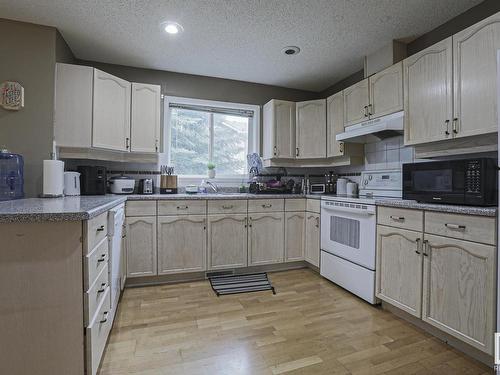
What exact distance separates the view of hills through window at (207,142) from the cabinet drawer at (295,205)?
85cm

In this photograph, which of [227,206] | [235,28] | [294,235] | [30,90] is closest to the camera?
[30,90]

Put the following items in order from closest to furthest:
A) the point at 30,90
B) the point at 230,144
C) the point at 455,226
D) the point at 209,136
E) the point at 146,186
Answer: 1. the point at 455,226
2. the point at 30,90
3. the point at 146,186
4. the point at 209,136
5. the point at 230,144

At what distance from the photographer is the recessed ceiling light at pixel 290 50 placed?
2.59 metres

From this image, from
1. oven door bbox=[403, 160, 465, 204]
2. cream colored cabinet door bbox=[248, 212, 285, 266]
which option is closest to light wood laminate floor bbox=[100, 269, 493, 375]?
cream colored cabinet door bbox=[248, 212, 285, 266]

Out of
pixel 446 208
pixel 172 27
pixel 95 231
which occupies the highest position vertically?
pixel 172 27

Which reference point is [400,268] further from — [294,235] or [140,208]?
[140,208]

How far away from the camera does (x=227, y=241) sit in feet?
9.11

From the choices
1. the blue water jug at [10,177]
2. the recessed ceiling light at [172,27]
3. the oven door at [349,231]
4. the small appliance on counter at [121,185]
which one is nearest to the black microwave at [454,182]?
the oven door at [349,231]

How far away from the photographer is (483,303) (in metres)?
1.42

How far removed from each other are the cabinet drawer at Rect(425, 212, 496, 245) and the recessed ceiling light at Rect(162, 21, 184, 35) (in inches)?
92.9

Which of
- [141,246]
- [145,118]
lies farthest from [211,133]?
[141,246]

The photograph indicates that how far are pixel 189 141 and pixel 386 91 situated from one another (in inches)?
87.2

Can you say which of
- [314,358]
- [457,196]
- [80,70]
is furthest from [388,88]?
[80,70]

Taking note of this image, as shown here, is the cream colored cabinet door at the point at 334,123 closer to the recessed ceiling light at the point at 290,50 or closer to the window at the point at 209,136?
the recessed ceiling light at the point at 290,50
